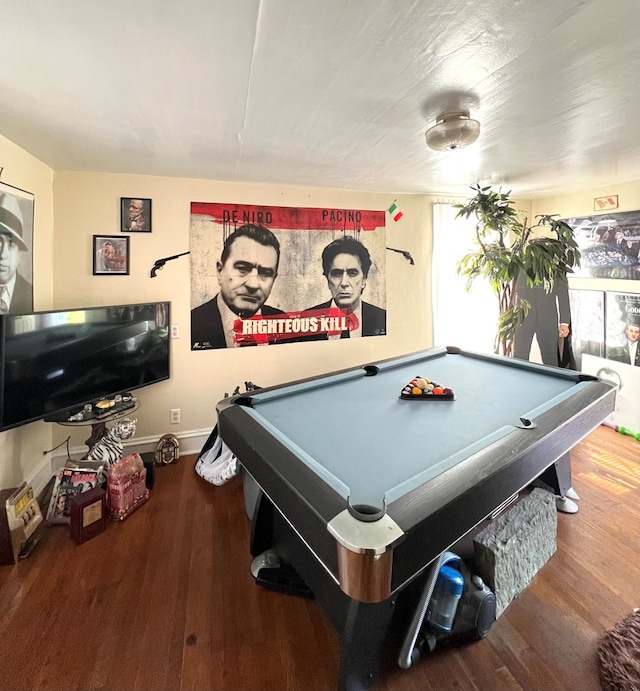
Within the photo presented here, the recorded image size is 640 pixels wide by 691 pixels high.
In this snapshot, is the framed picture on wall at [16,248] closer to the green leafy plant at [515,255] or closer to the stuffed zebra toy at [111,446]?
the stuffed zebra toy at [111,446]

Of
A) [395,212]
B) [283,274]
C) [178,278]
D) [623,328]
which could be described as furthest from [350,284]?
[623,328]

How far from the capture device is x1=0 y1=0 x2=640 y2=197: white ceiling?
44.1 inches

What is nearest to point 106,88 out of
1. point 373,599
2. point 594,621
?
point 373,599

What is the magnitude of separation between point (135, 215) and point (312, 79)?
2027 millimetres

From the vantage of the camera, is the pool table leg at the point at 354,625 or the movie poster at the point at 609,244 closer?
the pool table leg at the point at 354,625

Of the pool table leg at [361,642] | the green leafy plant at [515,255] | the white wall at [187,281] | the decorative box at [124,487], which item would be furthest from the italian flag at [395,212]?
the pool table leg at [361,642]

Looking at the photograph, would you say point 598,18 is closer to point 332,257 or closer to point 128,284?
point 332,257

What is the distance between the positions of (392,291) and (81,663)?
342 centimetres

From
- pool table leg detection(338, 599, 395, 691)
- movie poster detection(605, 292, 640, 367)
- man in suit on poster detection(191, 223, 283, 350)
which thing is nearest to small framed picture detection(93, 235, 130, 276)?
man in suit on poster detection(191, 223, 283, 350)

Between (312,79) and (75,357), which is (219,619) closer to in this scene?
(75,357)

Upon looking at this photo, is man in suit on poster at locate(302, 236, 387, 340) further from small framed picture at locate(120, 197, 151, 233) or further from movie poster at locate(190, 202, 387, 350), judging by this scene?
small framed picture at locate(120, 197, 151, 233)

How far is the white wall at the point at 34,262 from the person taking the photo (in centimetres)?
219

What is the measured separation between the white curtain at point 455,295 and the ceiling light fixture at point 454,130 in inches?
80.0

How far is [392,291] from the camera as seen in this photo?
150 inches
